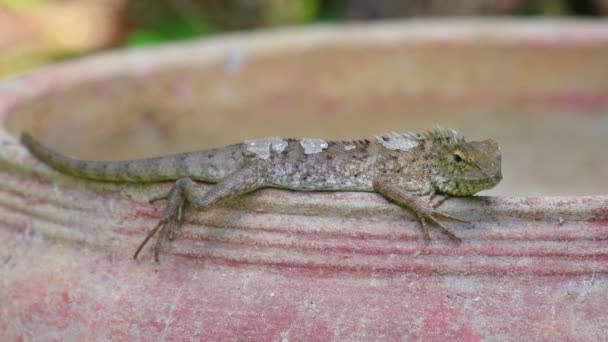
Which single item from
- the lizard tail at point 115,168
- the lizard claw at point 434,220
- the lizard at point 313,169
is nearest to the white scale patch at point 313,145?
the lizard at point 313,169

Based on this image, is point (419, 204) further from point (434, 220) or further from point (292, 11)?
point (292, 11)

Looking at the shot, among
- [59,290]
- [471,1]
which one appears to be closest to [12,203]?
[59,290]

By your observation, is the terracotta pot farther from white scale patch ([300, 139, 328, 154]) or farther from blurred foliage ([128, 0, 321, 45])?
blurred foliage ([128, 0, 321, 45])

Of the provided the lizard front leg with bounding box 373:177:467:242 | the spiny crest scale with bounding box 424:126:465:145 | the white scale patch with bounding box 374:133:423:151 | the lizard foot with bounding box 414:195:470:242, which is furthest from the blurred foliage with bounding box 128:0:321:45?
the lizard foot with bounding box 414:195:470:242

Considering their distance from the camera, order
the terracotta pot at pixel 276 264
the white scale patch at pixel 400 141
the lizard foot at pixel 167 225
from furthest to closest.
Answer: the white scale patch at pixel 400 141 → the lizard foot at pixel 167 225 → the terracotta pot at pixel 276 264

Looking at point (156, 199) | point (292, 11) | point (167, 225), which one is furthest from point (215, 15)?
point (167, 225)

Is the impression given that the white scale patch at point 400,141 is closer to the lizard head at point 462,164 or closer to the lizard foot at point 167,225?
the lizard head at point 462,164

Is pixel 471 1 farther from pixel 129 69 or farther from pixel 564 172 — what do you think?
pixel 129 69
